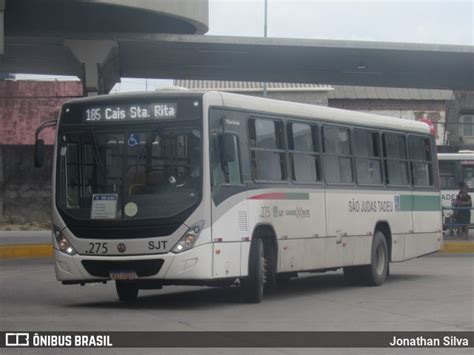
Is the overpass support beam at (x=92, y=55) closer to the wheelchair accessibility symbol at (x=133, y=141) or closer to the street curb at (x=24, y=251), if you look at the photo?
the street curb at (x=24, y=251)

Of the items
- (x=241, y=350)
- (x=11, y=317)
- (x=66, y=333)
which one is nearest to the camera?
(x=241, y=350)

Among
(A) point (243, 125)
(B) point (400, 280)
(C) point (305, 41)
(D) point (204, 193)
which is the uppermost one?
(C) point (305, 41)

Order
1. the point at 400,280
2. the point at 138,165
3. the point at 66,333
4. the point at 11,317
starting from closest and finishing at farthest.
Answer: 1. the point at 66,333
2. the point at 11,317
3. the point at 138,165
4. the point at 400,280

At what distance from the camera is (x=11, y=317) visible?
13.1 meters

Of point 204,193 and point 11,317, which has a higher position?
point 204,193

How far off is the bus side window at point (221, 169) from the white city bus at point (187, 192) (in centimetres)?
2

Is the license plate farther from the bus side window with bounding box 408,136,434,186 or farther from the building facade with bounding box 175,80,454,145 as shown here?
the building facade with bounding box 175,80,454,145

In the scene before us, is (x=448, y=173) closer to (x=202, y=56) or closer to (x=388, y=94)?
(x=202, y=56)

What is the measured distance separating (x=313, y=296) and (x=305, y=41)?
1315cm

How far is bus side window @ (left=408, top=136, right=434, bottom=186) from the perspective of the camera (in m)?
20.8

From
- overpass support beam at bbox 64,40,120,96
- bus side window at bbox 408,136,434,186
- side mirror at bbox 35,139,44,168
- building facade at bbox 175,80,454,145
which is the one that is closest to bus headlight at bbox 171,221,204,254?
side mirror at bbox 35,139,44,168

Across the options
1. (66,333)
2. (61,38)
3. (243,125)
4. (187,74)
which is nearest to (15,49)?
(61,38)

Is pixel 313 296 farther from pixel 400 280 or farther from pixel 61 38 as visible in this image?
pixel 61 38

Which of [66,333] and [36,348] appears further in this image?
[66,333]
